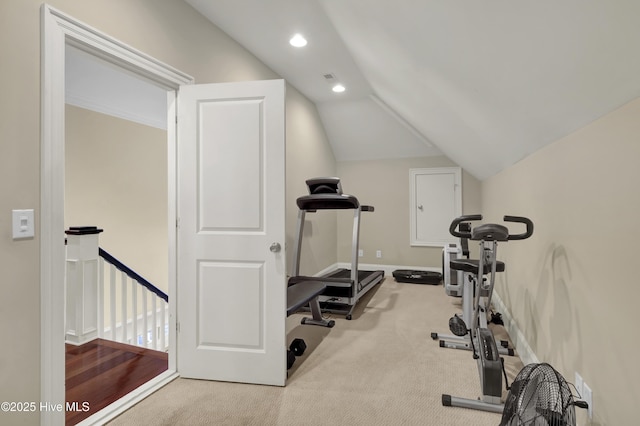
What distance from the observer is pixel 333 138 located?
A: 18.9 feet

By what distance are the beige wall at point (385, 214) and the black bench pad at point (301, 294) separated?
2.80 m

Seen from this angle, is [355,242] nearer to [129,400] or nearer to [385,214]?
[385,214]

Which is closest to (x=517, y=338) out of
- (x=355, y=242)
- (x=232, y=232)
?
(x=355, y=242)

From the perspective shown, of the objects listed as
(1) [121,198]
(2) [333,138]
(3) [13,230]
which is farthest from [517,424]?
(2) [333,138]

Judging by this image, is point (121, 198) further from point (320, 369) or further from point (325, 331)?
point (320, 369)

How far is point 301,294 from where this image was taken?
2.85 m

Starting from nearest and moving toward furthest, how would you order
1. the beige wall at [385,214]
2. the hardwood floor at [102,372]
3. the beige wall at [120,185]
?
the hardwood floor at [102,372] < the beige wall at [120,185] < the beige wall at [385,214]

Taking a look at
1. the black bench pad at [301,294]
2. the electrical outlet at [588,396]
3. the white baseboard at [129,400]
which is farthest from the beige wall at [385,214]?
the electrical outlet at [588,396]

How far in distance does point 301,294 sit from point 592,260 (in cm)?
201

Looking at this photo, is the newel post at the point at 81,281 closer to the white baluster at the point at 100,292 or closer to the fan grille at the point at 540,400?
the white baluster at the point at 100,292

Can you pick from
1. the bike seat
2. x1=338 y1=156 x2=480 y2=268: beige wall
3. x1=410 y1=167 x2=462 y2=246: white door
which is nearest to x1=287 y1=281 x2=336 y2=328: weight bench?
the bike seat

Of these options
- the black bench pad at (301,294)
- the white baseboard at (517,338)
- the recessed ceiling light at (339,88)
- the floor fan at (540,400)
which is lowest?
the white baseboard at (517,338)

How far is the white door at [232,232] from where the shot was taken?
2.17m

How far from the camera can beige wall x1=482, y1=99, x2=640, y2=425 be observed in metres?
1.16
